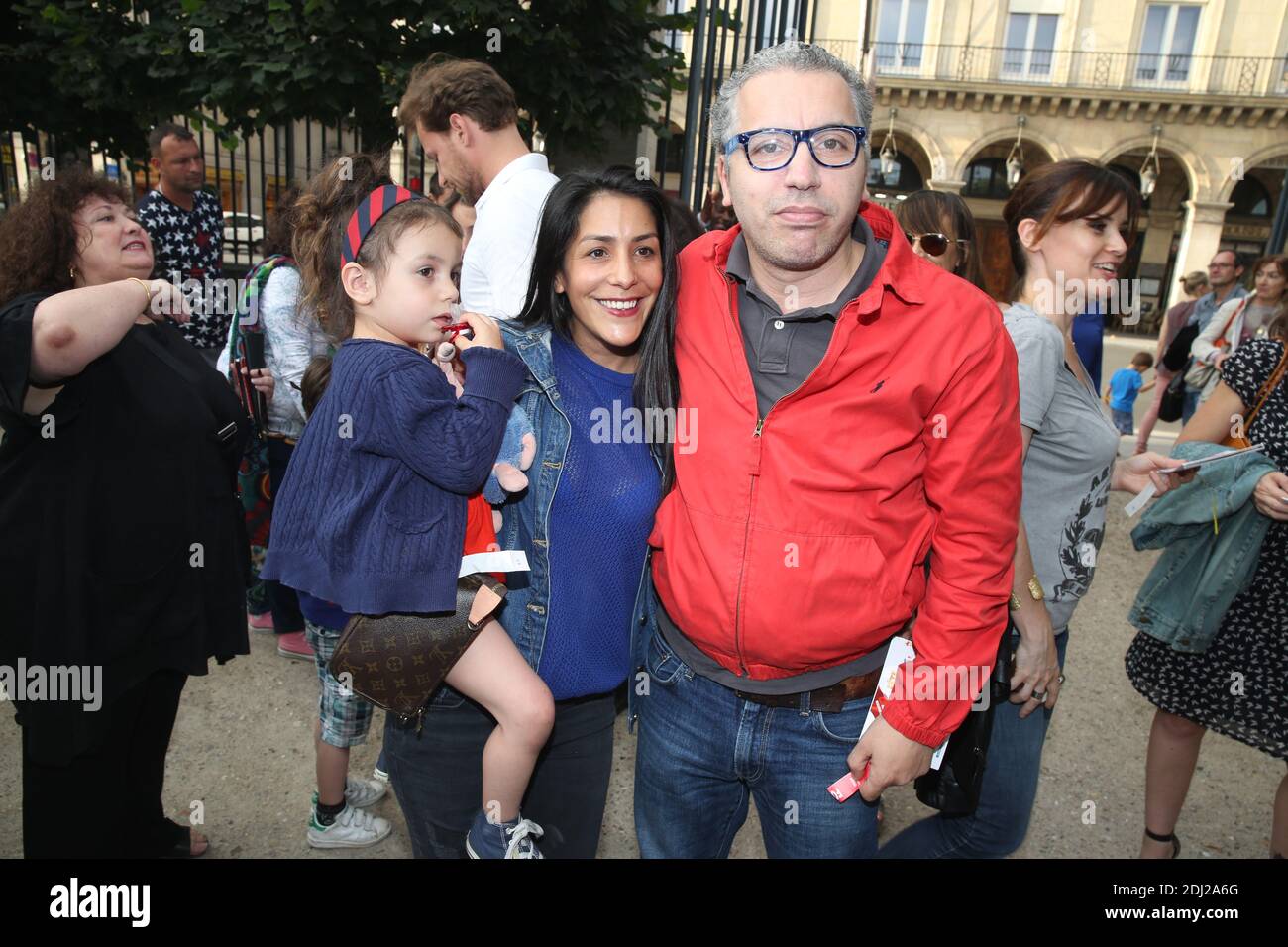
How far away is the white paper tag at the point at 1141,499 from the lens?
97.8 inches

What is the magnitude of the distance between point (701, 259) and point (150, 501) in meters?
1.64

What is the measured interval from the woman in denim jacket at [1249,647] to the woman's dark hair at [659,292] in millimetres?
1945

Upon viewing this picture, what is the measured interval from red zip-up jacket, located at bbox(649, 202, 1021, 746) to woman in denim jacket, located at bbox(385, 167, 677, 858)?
21 cm

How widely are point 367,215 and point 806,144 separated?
104cm

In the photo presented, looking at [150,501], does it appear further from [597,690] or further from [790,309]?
[790,309]

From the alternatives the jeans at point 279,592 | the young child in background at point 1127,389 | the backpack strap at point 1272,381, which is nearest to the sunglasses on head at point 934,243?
the backpack strap at point 1272,381

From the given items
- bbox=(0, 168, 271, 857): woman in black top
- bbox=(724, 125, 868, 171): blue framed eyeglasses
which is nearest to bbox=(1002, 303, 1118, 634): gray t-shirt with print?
bbox=(724, 125, 868, 171): blue framed eyeglasses

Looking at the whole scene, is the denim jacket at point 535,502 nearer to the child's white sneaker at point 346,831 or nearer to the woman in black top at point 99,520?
the woman in black top at point 99,520

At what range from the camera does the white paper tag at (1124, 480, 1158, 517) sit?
2.48 metres

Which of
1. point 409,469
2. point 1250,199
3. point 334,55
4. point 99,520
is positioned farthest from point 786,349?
point 1250,199

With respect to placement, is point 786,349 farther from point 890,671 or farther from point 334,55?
point 334,55

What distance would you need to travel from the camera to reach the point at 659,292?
194 centimetres
